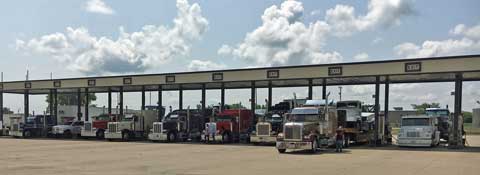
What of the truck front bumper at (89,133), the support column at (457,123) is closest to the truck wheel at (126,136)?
the truck front bumper at (89,133)

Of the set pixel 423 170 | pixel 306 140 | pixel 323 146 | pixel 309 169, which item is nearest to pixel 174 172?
pixel 309 169

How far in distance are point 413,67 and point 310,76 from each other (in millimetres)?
7231

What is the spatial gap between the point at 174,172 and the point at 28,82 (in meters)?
40.5

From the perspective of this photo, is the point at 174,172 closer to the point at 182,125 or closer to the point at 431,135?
the point at 431,135

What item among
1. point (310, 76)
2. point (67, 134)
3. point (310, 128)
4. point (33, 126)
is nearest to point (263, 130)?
point (310, 76)

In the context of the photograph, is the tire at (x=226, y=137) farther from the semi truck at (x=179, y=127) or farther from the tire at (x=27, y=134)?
the tire at (x=27, y=134)

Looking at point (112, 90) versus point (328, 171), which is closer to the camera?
point (328, 171)

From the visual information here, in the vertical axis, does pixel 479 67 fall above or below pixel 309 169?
above

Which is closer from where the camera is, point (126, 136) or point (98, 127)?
point (126, 136)

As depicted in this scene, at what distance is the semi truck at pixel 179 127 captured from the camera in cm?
3991

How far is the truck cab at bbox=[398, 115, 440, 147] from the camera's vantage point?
32000 mm

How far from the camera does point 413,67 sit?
1254 inches

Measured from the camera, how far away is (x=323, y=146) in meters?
28.6

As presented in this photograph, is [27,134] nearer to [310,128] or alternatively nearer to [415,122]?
[310,128]
